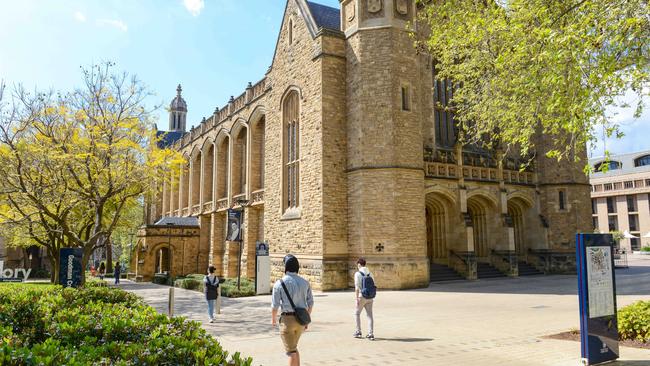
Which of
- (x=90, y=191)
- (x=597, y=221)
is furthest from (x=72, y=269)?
(x=597, y=221)

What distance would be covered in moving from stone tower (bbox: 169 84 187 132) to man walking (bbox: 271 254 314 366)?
68.9m

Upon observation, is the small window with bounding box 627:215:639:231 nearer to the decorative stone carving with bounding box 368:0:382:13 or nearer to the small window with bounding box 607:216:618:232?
the small window with bounding box 607:216:618:232

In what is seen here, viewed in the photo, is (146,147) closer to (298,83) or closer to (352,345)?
(298,83)

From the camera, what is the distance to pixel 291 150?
2291 cm

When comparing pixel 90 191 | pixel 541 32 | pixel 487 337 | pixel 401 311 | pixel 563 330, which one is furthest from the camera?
Result: pixel 90 191

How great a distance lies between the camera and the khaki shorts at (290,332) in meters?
5.36

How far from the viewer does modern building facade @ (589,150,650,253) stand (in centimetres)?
6494

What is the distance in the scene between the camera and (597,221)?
238 ft

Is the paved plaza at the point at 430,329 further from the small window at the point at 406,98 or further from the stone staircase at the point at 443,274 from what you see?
the small window at the point at 406,98

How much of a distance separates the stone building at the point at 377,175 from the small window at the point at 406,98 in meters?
0.06

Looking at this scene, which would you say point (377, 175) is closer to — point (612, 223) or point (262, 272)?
point (262, 272)

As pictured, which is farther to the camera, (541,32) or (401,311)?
(401,311)

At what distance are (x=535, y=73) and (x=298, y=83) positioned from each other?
14.2m

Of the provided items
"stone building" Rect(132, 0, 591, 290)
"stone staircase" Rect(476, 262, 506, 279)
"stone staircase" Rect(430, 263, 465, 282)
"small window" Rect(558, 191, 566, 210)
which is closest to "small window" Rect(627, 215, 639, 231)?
"stone building" Rect(132, 0, 591, 290)
